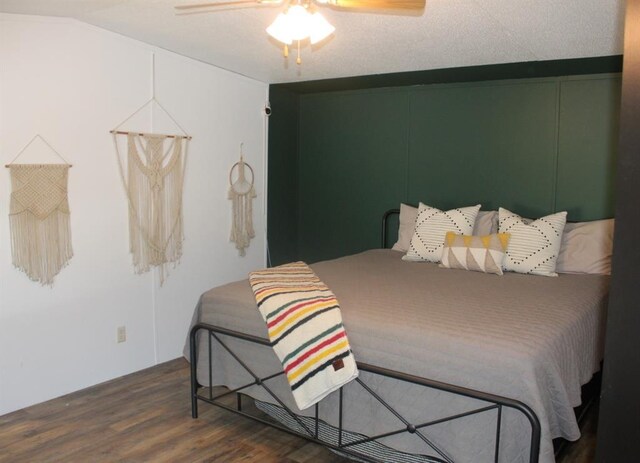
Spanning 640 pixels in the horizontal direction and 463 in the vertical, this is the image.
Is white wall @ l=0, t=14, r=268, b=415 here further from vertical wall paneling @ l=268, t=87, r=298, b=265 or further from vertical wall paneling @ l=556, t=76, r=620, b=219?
vertical wall paneling @ l=556, t=76, r=620, b=219

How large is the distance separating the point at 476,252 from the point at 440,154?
3.93 feet

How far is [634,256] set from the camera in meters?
1.06

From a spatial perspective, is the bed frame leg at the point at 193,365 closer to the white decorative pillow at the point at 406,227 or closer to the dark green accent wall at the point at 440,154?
the white decorative pillow at the point at 406,227

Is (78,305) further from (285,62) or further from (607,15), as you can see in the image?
(607,15)

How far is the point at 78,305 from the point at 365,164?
265 centimetres

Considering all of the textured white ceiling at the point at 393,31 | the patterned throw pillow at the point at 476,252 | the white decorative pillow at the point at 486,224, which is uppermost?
the textured white ceiling at the point at 393,31

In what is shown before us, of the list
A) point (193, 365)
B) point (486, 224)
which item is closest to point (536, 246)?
point (486, 224)

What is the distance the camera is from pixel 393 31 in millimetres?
2998

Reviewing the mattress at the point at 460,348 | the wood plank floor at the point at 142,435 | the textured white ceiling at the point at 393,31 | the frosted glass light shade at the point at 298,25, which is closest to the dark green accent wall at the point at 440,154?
the textured white ceiling at the point at 393,31

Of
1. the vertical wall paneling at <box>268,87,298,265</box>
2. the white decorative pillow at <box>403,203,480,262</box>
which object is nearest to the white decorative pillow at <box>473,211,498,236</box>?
the white decorative pillow at <box>403,203,480,262</box>

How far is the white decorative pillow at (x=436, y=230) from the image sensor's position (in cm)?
381

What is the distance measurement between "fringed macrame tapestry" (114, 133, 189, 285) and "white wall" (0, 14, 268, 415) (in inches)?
3.0

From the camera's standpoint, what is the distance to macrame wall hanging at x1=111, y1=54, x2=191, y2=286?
11.7ft

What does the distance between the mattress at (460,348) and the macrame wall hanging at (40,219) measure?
0.98 meters
